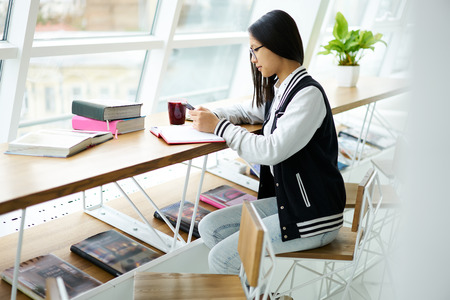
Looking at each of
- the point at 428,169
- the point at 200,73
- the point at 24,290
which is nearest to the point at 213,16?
the point at 200,73

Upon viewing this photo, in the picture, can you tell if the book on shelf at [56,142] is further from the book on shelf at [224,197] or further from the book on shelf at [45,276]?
the book on shelf at [224,197]

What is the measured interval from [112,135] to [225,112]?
0.52m

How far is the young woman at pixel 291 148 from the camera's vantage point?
164 centimetres

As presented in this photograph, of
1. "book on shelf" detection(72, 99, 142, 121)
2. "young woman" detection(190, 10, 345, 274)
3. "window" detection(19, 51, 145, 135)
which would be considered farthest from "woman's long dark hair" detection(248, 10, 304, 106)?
"window" detection(19, 51, 145, 135)

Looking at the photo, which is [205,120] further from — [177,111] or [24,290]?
[24,290]

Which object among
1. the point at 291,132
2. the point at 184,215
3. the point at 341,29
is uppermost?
the point at 341,29

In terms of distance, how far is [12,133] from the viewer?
2283mm

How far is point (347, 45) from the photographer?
3.12 metres

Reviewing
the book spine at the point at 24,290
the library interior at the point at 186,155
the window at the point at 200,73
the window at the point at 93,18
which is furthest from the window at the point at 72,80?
the book spine at the point at 24,290

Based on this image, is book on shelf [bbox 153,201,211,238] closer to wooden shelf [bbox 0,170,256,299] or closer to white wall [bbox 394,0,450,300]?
wooden shelf [bbox 0,170,256,299]

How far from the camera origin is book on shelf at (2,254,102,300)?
163cm

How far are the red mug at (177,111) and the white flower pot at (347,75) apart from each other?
5.16 ft

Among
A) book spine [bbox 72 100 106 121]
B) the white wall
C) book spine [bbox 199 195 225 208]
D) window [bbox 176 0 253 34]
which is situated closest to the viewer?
the white wall

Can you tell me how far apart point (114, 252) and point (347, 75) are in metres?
1.97
